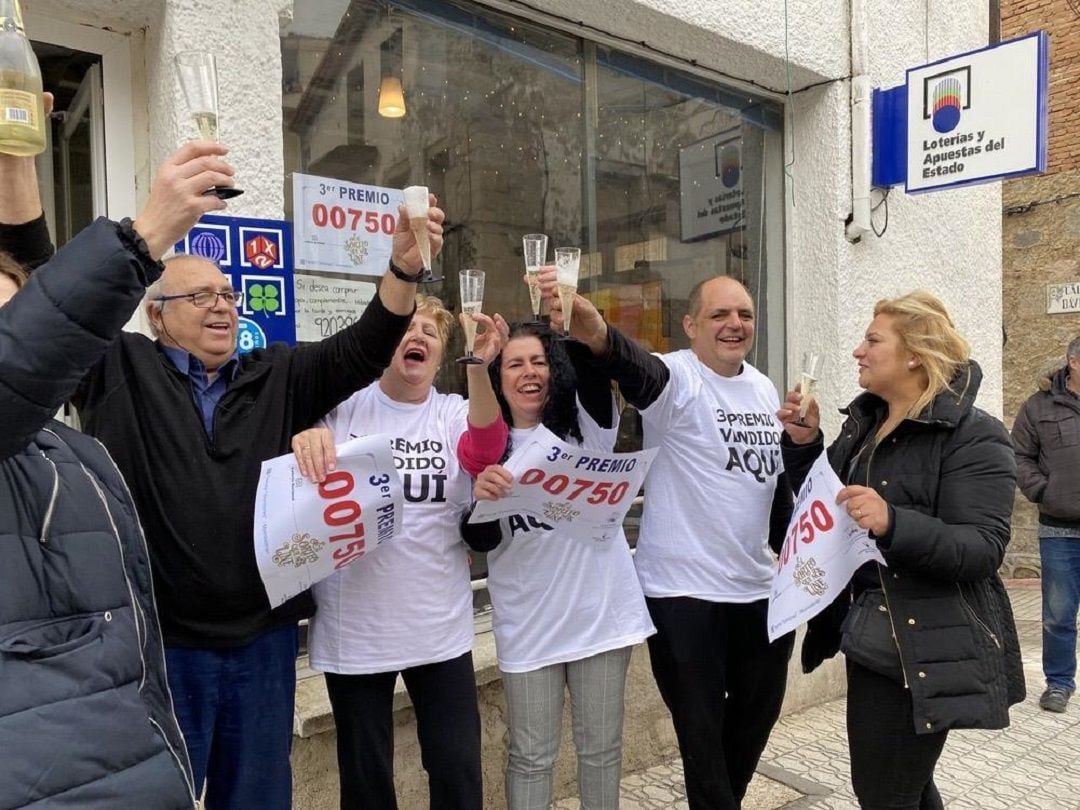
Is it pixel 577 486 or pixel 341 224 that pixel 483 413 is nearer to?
pixel 577 486

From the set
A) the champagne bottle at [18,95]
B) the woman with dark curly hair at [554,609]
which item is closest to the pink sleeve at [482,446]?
the woman with dark curly hair at [554,609]

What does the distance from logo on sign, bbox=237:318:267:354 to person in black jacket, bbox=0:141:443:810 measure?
634 millimetres

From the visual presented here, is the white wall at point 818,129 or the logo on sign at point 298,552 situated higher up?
the white wall at point 818,129

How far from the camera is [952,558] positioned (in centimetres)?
Result: 208

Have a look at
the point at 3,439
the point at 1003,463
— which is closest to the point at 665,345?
the point at 1003,463

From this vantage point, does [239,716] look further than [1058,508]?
No

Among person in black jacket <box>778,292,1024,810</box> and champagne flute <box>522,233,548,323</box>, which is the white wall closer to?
champagne flute <box>522,233,548,323</box>

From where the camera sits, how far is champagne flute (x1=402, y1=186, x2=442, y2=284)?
6.45 ft

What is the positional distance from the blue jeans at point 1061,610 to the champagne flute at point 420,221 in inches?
162

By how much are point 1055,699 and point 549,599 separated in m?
3.55

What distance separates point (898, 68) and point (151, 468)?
15.4 ft

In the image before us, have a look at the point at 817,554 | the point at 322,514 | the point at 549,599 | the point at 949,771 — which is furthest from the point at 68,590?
the point at 949,771

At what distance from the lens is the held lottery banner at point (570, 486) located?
2285mm

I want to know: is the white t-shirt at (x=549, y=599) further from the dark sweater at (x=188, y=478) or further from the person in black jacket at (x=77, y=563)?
the person in black jacket at (x=77, y=563)
